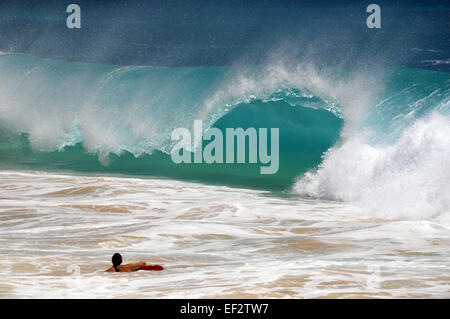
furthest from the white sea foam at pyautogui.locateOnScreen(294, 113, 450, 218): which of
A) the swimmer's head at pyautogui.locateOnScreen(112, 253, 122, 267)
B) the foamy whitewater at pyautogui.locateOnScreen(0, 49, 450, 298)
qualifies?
the swimmer's head at pyautogui.locateOnScreen(112, 253, 122, 267)

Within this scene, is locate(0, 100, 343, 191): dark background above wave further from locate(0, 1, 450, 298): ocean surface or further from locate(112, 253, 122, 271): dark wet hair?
locate(112, 253, 122, 271): dark wet hair

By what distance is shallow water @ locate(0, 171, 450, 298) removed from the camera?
6180 mm

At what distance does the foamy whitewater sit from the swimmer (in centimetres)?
15

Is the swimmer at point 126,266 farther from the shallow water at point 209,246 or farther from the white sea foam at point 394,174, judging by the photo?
the white sea foam at point 394,174

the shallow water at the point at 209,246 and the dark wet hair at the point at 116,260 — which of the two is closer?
the shallow water at the point at 209,246

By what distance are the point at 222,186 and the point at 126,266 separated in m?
8.17

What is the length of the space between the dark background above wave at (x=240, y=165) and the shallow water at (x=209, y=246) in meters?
3.10

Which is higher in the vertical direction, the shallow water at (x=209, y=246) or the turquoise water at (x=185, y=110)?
the turquoise water at (x=185, y=110)

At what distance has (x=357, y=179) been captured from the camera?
13516 millimetres

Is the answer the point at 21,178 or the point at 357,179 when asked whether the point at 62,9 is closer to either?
the point at 21,178

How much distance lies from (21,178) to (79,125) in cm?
643

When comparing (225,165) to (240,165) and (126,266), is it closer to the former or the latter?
(240,165)

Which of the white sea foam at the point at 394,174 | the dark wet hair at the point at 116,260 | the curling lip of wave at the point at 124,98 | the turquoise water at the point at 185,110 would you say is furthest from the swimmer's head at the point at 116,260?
the curling lip of wave at the point at 124,98

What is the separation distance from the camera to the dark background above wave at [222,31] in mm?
25266
